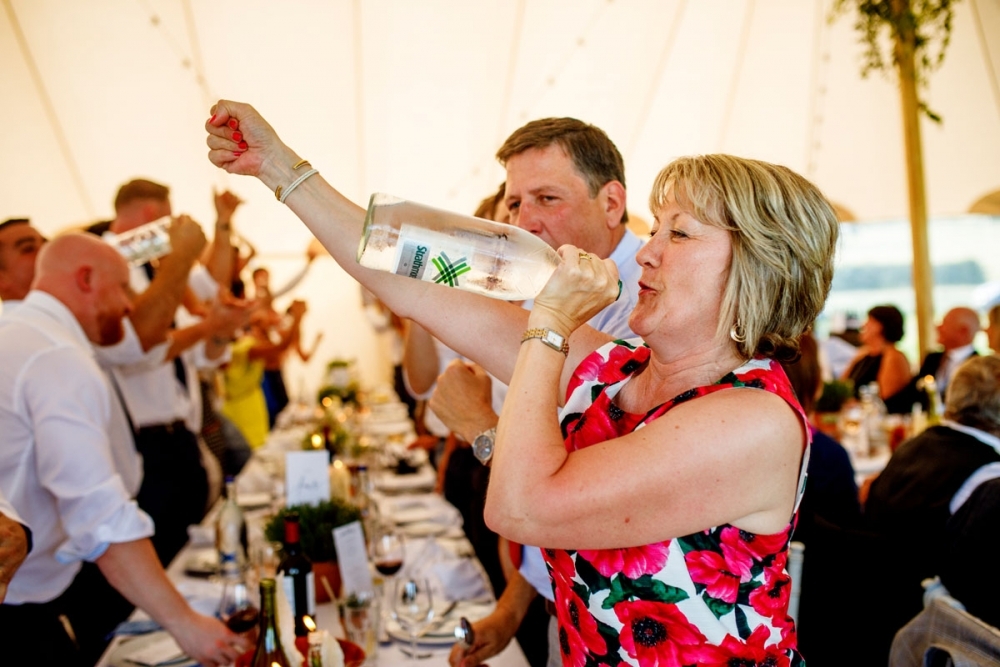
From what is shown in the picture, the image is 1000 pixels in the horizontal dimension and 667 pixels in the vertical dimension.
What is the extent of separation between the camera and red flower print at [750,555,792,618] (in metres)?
1.06

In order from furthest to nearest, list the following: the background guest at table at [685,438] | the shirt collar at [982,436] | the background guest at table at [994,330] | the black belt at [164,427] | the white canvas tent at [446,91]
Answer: the white canvas tent at [446,91] < the background guest at table at [994,330] < the black belt at [164,427] < the shirt collar at [982,436] < the background guest at table at [685,438]

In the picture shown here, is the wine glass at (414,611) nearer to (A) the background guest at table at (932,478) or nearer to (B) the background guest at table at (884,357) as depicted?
(A) the background guest at table at (932,478)

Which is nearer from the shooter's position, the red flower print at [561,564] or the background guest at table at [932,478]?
the red flower print at [561,564]

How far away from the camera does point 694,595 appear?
3.42ft

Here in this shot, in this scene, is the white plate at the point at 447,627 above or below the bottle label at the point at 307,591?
below

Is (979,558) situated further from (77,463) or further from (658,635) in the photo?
(77,463)

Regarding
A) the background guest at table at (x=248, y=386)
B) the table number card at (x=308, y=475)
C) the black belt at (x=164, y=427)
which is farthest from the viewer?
the background guest at table at (x=248, y=386)

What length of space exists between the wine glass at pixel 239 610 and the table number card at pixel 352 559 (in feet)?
0.71

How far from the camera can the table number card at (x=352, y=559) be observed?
1.91 meters

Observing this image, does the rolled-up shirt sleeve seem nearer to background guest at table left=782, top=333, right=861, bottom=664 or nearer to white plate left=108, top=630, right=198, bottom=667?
white plate left=108, top=630, right=198, bottom=667

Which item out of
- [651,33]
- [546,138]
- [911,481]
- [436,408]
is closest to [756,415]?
[436,408]

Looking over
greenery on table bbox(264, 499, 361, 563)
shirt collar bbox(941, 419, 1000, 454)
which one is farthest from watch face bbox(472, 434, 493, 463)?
shirt collar bbox(941, 419, 1000, 454)

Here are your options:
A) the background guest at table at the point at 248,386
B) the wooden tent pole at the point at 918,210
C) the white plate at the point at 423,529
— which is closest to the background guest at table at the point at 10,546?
the white plate at the point at 423,529

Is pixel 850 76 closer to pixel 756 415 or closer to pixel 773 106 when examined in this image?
pixel 773 106
